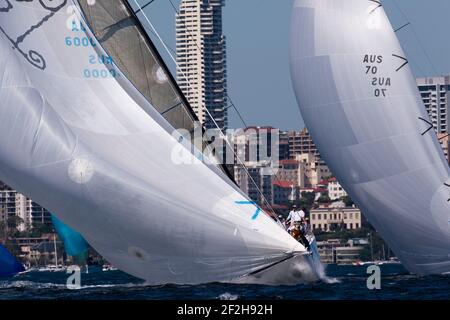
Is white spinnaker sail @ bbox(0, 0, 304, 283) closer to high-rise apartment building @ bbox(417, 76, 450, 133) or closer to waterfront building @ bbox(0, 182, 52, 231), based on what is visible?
high-rise apartment building @ bbox(417, 76, 450, 133)

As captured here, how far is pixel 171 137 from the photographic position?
29.5 meters

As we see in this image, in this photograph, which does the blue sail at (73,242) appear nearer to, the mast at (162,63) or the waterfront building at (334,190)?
the mast at (162,63)

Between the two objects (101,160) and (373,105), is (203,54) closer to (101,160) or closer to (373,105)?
(373,105)

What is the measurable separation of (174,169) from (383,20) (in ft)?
22.2

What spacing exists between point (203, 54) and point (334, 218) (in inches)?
1961

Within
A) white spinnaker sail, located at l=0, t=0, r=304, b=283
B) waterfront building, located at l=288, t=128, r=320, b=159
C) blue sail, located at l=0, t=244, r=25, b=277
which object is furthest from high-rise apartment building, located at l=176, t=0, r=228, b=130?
white spinnaker sail, located at l=0, t=0, r=304, b=283

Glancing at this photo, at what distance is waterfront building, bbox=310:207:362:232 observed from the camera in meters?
129

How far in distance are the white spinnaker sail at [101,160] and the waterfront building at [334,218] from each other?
9847 cm

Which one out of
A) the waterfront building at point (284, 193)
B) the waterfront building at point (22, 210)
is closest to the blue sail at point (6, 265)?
the waterfront building at point (22, 210)

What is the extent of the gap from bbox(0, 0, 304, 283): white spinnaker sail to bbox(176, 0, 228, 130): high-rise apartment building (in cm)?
12290

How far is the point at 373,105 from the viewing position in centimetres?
3328

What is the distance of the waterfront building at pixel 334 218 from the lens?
422 ft
